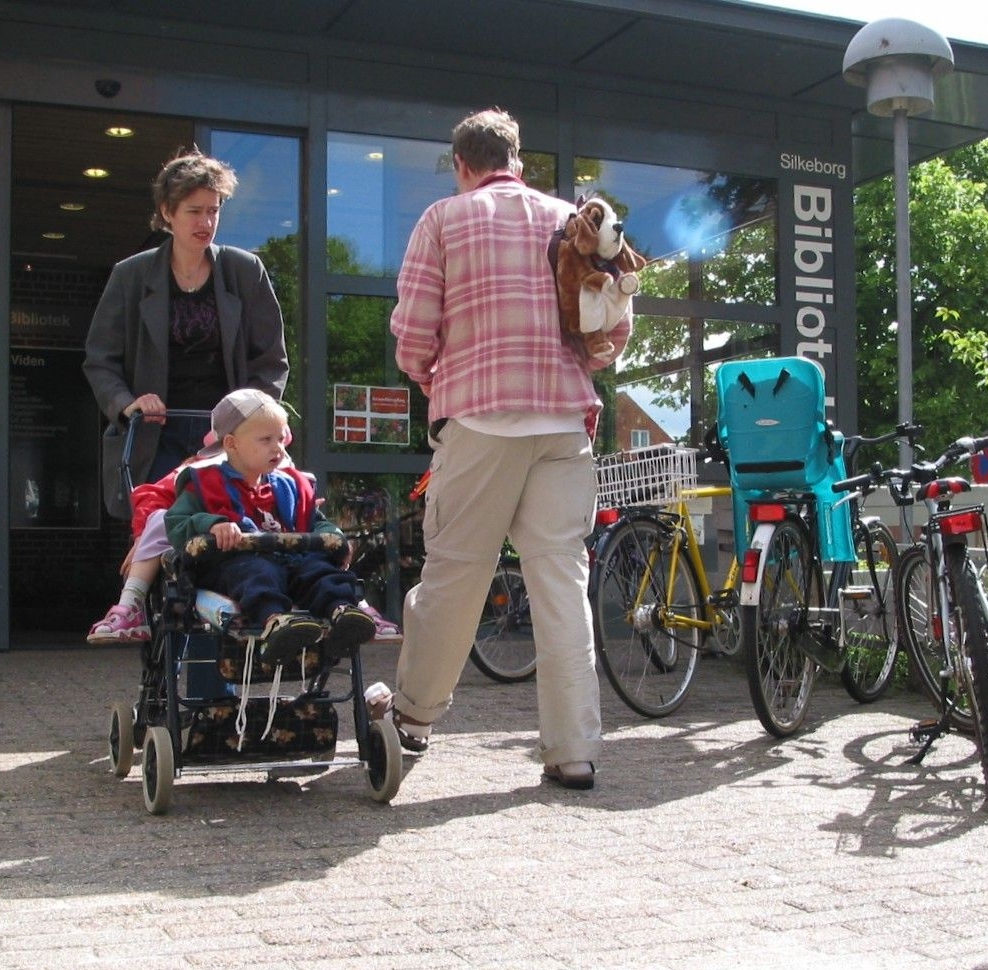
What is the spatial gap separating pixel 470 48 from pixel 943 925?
24.9ft

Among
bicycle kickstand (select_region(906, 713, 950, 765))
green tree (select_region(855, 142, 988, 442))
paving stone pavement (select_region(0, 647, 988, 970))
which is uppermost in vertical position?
green tree (select_region(855, 142, 988, 442))

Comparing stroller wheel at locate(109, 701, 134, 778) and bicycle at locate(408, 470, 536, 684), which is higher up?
bicycle at locate(408, 470, 536, 684)

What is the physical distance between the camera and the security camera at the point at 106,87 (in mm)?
8836

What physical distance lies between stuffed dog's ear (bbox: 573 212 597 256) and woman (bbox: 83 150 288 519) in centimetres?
122

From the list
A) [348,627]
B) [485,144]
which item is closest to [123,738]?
[348,627]

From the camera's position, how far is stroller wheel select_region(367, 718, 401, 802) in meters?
4.36

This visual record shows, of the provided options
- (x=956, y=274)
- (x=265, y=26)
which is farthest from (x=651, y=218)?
(x=956, y=274)

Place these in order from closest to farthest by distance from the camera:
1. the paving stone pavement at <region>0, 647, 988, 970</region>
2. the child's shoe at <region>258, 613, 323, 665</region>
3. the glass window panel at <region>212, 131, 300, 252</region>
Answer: the paving stone pavement at <region>0, 647, 988, 970</region>, the child's shoe at <region>258, 613, 323, 665</region>, the glass window panel at <region>212, 131, 300, 252</region>

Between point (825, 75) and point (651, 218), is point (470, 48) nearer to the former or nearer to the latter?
point (651, 218)

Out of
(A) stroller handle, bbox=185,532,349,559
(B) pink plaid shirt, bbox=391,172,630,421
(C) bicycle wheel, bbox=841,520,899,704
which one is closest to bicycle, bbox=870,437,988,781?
(C) bicycle wheel, bbox=841,520,899,704

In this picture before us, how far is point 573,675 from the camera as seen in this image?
4.82 m

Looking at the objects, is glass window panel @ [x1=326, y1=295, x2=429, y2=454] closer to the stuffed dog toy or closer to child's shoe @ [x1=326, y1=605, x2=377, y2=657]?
the stuffed dog toy

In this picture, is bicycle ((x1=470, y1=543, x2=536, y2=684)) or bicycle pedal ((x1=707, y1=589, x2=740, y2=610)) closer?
bicycle pedal ((x1=707, y1=589, x2=740, y2=610))

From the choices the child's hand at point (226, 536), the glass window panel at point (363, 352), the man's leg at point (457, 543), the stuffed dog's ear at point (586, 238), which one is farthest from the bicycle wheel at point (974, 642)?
the glass window panel at point (363, 352)
